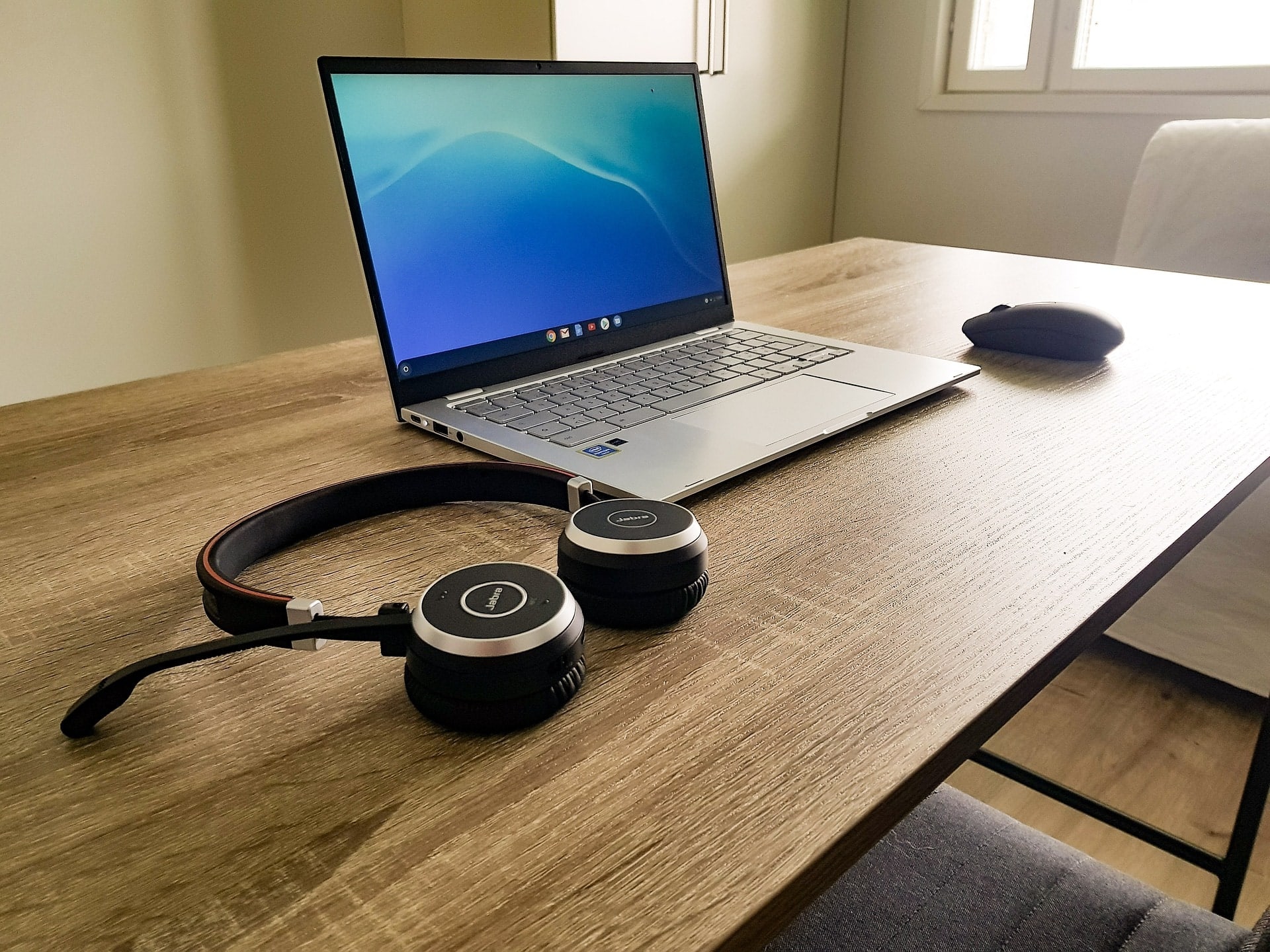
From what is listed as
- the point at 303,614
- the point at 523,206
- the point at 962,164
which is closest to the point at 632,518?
the point at 303,614

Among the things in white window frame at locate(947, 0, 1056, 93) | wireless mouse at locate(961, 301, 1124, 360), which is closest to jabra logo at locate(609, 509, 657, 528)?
wireless mouse at locate(961, 301, 1124, 360)

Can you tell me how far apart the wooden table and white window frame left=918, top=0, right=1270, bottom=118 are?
6.25 ft

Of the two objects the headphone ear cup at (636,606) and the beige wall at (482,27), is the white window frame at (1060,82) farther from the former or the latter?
the headphone ear cup at (636,606)

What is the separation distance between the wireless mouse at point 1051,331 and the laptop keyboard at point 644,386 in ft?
0.50

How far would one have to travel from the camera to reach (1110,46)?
7.90 ft

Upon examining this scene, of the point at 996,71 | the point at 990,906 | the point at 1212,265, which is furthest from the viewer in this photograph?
the point at 996,71

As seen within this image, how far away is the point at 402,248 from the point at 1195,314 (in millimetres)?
825

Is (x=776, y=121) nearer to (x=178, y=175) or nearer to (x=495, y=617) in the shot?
(x=178, y=175)

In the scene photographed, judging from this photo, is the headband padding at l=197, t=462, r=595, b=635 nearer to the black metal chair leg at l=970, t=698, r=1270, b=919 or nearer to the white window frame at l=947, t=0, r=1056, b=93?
the black metal chair leg at l=970, t=698, r=1270, b=919

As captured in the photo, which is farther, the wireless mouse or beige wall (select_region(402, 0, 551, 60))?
beige wall (select_region(402, 0, 551, 60))

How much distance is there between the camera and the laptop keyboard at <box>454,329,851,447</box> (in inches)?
26.0

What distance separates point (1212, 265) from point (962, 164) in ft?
4.00

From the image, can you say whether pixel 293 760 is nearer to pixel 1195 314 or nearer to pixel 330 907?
pixel 330 907

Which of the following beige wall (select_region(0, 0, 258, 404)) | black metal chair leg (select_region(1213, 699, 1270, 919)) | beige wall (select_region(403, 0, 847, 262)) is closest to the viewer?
black metal chair leg (select_region(1213, 699, 1270, 919))
